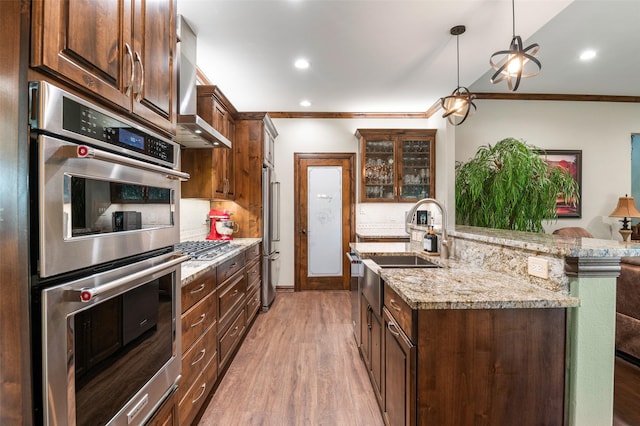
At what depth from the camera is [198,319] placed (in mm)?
1795

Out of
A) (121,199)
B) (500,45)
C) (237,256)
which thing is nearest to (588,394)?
(121,199)

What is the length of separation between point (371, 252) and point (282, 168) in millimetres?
2756

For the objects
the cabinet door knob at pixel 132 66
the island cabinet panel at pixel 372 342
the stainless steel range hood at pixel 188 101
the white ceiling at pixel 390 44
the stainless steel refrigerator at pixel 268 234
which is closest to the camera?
the cabinet door knob at pixel 132 66

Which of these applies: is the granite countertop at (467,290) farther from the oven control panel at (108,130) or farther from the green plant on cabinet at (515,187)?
the green plant on cabinet at (515,187)

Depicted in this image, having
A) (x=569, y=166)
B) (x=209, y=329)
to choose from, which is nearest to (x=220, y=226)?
(x=209, y=329)

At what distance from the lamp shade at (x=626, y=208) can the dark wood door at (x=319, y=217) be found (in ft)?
12.8

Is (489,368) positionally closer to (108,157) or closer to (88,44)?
(108,157)

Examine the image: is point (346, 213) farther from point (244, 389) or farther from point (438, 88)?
point (244, 389)

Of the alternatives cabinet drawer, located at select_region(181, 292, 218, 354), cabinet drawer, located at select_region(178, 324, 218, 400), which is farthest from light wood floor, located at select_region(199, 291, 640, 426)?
cabinet drawer, located at select_region(181, 292, 218, 354)

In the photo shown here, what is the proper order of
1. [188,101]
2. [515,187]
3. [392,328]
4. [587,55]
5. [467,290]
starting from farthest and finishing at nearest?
[515,187] → [587,55] → [188,101] → [392,328] → [467,290]

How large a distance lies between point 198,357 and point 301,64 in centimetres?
285

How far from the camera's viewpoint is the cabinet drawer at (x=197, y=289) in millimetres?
1616

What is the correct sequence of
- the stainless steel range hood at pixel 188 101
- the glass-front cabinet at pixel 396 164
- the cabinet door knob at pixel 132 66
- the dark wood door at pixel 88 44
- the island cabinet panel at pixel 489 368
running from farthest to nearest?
the glass-front cabinet at pixel 396 164, the stainless steel range hood at pixel 188 101, the island cabinet panel at pixel 489 368, the cabinet door knob at pixel 132 66, the dark wood door at pixel 88 44

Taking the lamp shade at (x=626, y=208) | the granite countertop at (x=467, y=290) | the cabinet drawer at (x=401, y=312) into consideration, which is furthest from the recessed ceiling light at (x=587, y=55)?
the cabinet drawer at (x=401, y=312)
